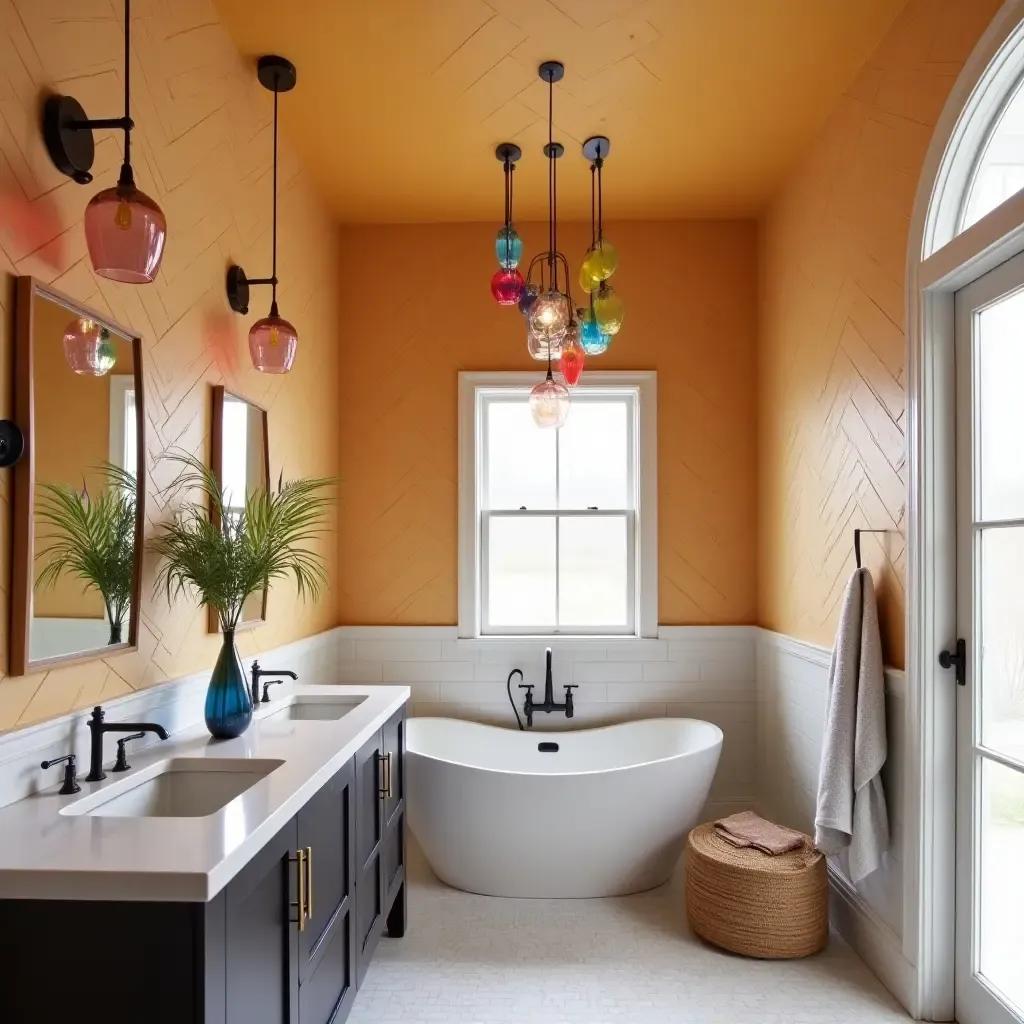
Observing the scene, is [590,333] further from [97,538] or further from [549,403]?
[97,538]

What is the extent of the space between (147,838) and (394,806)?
1.50m

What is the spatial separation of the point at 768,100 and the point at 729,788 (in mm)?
3034

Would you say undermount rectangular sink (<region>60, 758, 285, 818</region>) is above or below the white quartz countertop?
below

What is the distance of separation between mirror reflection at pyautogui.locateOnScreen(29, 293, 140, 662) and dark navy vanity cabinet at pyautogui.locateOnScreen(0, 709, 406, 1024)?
1.98ft

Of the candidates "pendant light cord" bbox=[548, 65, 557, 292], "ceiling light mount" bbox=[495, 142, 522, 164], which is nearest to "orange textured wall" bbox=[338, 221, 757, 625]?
"pendant light cord" bbox=[548, 65, 557, 292]

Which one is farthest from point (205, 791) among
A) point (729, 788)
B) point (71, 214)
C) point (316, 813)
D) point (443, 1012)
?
point (729, 788)

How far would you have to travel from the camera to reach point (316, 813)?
73.8 inches

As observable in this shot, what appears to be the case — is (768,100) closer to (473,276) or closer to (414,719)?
(473,276)

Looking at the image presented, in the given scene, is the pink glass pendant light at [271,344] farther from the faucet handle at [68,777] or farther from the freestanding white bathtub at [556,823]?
the freestanding white bathtub at [556,823]

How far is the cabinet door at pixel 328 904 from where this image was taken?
70.7 inches

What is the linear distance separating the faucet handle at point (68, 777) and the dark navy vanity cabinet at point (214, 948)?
14.3 inches

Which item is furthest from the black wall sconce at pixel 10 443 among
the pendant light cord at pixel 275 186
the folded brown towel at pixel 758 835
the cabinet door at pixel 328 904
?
the folded brown towel at pixel 758 835

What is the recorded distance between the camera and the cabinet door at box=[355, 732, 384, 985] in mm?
2273

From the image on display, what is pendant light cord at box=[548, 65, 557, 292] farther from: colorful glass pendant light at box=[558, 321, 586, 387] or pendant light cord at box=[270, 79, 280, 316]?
pendant light cord at box=[270, 79, 280, 316]
